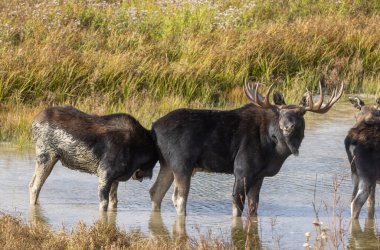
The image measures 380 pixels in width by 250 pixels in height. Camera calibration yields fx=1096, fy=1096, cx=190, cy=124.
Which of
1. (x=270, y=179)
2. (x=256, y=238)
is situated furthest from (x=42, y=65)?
(x=256, y=238)

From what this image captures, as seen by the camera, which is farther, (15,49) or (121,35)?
(121,35)

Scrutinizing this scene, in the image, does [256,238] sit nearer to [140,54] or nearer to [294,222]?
[294,222]

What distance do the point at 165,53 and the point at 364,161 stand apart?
7727 mm

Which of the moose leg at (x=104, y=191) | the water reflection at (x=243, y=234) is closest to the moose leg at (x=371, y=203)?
the water reflection at (x=243, y=234)

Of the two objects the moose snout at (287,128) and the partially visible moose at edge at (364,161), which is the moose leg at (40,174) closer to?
the moose snout at (287,128)

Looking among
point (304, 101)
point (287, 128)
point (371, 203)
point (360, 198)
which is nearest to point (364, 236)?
point (360, 198)

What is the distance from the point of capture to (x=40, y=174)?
36.6 ft

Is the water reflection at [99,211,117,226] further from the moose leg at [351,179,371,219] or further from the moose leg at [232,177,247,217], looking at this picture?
the moose leg at [351,179,371,219]

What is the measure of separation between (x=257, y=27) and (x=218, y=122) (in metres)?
9.63

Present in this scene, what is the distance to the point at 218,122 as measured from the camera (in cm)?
1114

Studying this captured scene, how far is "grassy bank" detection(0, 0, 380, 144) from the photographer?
1602 centimetres

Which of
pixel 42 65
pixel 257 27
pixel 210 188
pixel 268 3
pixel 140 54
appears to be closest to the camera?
pixel 210 188

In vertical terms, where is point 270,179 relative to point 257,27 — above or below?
Result: above

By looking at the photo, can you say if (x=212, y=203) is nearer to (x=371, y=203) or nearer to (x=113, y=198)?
(x=113, y=198)
